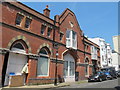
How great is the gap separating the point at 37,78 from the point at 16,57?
3656mm

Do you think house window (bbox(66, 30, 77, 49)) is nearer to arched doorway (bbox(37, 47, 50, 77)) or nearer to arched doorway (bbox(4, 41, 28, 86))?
arched doorway (bbox(37, 47, 50, 77))

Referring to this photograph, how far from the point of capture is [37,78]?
16188 millimetres

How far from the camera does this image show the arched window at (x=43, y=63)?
17.0 m

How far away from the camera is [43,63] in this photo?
57.8 ft

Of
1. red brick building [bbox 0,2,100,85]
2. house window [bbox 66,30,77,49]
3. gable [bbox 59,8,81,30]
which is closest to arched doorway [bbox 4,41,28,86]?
red brick building [bbox 0,2,100,85]

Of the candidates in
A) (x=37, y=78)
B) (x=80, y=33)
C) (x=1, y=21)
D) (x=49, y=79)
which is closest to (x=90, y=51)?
(x=80, y=33)

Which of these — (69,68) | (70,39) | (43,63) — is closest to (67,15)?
(70,39)

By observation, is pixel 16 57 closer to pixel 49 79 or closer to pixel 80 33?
pixel 49 79

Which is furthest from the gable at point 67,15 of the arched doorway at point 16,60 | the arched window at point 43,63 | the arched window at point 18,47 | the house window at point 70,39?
the arched doorway at point 16,60

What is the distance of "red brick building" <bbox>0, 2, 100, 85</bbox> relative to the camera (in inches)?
543

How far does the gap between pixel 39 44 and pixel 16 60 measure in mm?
3660

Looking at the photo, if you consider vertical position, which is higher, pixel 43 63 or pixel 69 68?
pixel 43 63

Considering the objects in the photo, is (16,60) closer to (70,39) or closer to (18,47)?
(18,47)

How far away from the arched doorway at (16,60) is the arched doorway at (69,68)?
314 inches
